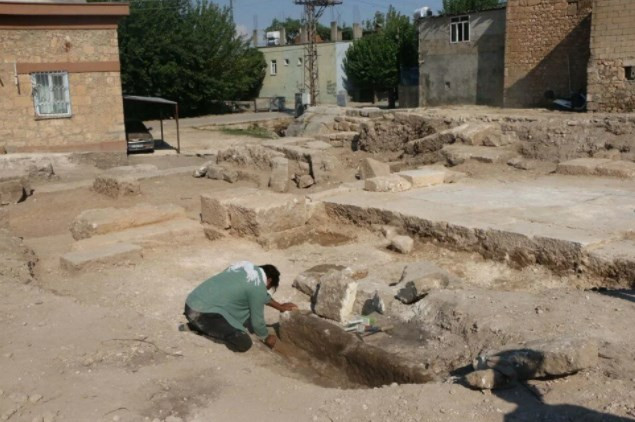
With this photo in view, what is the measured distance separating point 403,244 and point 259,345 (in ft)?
9.49

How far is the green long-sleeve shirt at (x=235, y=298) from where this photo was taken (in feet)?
18.6

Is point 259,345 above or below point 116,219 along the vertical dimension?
below

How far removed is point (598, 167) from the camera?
10.9 metres

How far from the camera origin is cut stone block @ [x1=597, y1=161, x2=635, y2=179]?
10.5 m

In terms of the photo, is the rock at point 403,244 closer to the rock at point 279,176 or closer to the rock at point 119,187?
the rock at point 279,176

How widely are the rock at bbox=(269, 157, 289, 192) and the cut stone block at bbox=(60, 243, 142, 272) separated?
5055mm

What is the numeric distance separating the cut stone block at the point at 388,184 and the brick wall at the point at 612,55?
814 cm

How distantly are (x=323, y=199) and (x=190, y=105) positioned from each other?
91.3 feet

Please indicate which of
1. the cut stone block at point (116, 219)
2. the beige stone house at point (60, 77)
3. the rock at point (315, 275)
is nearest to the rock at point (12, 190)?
the cut stone block at point (116, 219)

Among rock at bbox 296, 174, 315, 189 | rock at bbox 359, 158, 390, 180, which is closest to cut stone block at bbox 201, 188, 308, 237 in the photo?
rock at bbox 359, 158, 390, 180

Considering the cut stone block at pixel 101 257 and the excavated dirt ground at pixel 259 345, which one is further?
the cut stone block at pixel 101 257

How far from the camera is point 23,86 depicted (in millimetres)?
16781

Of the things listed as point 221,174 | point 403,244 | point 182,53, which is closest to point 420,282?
point 403,244

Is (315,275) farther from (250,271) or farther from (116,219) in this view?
(116,219)
